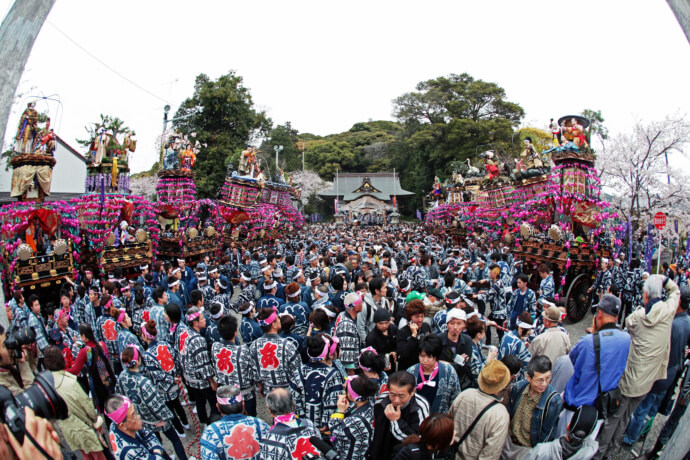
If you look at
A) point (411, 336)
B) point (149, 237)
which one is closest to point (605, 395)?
point (411, 336)

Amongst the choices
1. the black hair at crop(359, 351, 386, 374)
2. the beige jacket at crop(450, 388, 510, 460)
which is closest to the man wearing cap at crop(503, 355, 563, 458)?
the beige jacket at crop(450, 388, 510, 460)

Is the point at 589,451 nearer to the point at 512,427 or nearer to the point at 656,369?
the point at 512,427

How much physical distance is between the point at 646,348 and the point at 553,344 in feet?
2.59

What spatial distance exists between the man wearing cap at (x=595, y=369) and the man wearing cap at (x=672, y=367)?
1300 millimetres

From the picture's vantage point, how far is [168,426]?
3869mm

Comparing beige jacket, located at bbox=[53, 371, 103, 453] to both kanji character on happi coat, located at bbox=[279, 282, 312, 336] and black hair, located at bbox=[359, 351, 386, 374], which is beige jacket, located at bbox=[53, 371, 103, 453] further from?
kanji character on happi coat, located at bbox=[279, 282, 312, 336]

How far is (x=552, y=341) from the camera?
4.04m

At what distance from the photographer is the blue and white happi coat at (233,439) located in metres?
2.64

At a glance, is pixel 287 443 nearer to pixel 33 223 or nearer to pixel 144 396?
pixel 144 396

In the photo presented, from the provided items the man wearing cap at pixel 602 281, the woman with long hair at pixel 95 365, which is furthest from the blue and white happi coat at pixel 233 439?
the man wearing cap at pixel 602 281

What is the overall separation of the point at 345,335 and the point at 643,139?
17114 millimetres

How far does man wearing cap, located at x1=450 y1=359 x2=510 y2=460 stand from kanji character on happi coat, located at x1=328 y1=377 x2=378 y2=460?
663 mm

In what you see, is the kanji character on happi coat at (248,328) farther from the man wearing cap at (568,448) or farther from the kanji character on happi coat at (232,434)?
the man wearing cap at (568,448)

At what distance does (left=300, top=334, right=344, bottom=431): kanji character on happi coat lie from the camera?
3.50 metres
